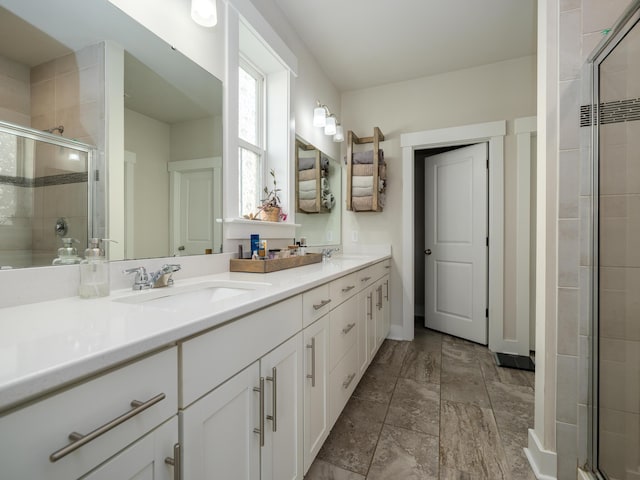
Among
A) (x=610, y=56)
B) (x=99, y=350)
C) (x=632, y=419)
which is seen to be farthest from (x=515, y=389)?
(x=99, y=350)

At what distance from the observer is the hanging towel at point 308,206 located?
2.40 m

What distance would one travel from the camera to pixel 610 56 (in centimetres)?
112

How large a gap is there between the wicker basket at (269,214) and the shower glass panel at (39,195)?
1045 millimetres

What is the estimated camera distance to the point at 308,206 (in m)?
2.49

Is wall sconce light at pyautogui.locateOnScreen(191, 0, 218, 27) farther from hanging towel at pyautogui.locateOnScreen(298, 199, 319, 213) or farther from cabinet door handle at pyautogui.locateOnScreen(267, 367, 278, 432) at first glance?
cabinet door handle at pyautogui.locateOnScreen(267, 367, 278, 432)

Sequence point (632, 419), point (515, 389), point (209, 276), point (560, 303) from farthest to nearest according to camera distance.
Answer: point (515, 389), point (209, 276), point (560, 303), point (632, 419)

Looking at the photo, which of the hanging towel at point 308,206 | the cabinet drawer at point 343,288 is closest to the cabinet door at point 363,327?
the cabinet drawer at point 343,288

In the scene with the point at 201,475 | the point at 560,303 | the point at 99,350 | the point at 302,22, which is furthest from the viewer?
the point at 302,22

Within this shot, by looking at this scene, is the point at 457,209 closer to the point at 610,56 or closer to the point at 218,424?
the point at 610,56

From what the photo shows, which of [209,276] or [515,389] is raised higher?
[209,276]

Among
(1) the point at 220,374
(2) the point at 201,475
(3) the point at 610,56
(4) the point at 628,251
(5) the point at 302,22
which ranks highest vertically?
(5) the point at 302,22

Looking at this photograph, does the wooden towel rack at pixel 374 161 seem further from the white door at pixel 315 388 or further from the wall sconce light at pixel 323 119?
the white door at pixel 315 388

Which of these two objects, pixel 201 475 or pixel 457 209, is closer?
pixel 201 475

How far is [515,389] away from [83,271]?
98.6 inches
